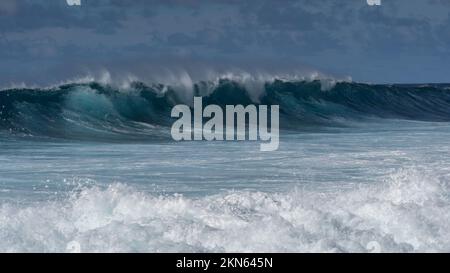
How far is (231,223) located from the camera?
24.4 ft

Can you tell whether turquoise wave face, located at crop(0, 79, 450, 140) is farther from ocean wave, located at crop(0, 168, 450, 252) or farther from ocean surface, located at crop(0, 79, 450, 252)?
ocean wave, located at crop(0, 168, 450, 252)

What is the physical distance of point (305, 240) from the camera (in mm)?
7062

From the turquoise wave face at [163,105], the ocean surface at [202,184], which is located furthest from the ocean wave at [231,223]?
the turquoise wave face at [163,105]

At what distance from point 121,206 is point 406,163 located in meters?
5.53

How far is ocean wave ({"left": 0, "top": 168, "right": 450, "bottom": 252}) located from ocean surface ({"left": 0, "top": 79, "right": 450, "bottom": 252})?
1 centimetres

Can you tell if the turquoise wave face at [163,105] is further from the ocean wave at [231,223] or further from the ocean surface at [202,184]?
the ocean wave at [231,223]

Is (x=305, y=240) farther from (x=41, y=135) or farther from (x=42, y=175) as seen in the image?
(x=41, y=135)

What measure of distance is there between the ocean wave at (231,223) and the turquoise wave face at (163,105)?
8.08m

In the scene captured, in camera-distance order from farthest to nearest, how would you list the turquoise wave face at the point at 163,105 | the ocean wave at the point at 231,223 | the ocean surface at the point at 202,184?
1. the turquoise wave face at the point at 163,105
2. the ocean surface at the point at 202,184
3. the ocean wave at the point at 231,223

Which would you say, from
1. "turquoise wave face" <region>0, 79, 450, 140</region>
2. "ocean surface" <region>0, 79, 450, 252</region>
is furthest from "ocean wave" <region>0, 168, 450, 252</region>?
"turquoise wave face" <region>0, 79, 450, 140</region>

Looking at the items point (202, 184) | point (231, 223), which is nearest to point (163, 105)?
point (202, 184)

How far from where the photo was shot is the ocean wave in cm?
697

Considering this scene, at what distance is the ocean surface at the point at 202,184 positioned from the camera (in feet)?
23.4
